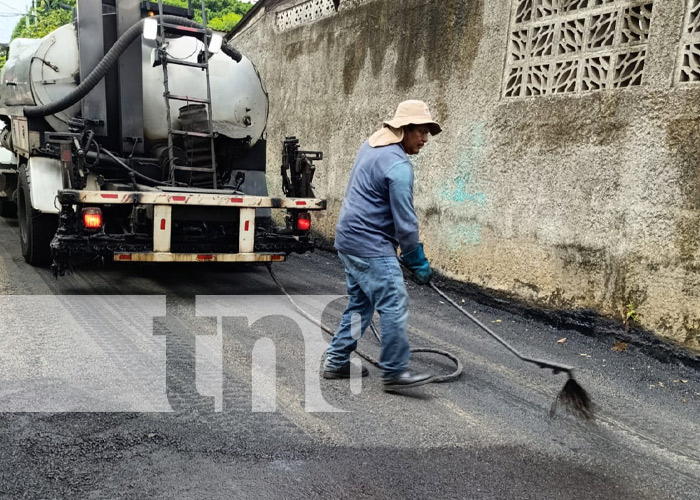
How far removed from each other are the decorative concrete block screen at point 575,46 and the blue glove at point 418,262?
2580mm

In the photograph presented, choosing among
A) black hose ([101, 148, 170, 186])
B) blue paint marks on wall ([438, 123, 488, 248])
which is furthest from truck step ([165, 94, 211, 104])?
blue paint marks on wall ([438, 123, 488, 248])

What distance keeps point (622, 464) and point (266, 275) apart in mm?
4962

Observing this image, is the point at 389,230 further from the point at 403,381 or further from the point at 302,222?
the point at 302,222

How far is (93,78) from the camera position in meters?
6.18

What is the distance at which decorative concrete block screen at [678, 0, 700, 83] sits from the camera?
4566 mm

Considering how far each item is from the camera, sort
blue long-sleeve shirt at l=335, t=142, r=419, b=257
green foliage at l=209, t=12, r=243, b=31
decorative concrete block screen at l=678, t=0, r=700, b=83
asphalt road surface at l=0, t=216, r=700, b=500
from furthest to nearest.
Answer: green foliage at l=209, t=12, r=243, b=31, decorative concrete block screen at l=678, t=0, r=700, b=83, blue long-sleeve shirt at l=335, t=142, r=419, b=257, asphalt road surface at l=0, t=216, r=700, b=500

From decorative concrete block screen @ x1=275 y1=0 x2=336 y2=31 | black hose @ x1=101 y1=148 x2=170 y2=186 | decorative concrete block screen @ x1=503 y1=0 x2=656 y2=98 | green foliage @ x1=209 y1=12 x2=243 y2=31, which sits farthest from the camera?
green foliage @ x1=209 y1=12 x2=243 y2=31

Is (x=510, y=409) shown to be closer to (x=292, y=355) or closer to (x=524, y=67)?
(x=292, y=355)

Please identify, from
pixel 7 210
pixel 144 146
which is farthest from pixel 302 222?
pixel 7 210

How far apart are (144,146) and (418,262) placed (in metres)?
4.14

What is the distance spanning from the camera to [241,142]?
23.5 feet

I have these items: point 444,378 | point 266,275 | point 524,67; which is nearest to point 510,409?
point 444,378

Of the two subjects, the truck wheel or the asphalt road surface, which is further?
the truck wheel

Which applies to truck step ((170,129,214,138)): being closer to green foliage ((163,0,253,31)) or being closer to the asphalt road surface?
the asphalt road surface
